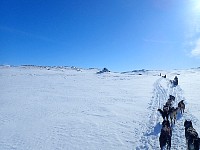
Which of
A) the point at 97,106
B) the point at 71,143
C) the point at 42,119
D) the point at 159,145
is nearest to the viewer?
the point at 159,145

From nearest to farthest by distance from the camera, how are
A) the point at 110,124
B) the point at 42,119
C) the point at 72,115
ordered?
the point at 110,124, the point at 42,119, the point at 72,115

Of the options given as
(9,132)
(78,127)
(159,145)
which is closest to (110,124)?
(78,127)

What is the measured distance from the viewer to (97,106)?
19.8 metres

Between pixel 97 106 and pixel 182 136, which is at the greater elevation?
pixel 97 106

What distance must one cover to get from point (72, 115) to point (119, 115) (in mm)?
3022

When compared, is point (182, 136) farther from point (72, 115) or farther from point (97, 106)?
point (97, 106)

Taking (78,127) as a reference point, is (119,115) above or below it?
above

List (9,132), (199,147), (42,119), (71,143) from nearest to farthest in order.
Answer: (199,147)
(71,143)
(9,132)
(42,119)

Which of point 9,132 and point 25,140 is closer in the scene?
point 25,140

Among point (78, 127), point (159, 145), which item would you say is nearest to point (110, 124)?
point (78, 127)

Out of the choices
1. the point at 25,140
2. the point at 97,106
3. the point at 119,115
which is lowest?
the point at 25,140

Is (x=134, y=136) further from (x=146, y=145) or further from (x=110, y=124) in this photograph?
(x=110, y=124)

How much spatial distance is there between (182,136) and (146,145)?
195 centimetres

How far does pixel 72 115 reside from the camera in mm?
16422
